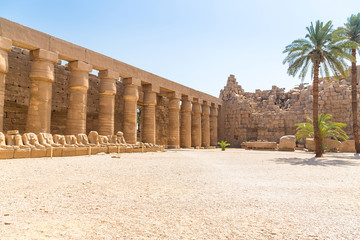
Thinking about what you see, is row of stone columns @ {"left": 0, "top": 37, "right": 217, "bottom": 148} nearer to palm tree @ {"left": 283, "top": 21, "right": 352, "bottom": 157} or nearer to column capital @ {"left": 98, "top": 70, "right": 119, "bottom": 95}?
column capital @ {"left": 98, "top": 70, "right": 119, "bottom": 95}

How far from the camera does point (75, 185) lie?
176 inches

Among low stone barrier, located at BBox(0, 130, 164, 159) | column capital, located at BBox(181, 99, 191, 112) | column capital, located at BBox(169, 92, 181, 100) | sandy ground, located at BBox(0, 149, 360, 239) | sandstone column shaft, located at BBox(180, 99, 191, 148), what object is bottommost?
sandy ground, located at BBox(0, 149, 360, 239)

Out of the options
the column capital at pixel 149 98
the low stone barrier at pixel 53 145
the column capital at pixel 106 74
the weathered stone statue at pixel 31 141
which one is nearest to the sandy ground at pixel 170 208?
the low stone barrier at pixel 53 145

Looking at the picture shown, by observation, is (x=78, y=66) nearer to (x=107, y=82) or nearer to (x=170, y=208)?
(x=107, y=82)

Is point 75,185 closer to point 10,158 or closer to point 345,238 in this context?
point 345,238

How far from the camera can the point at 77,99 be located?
495 inches

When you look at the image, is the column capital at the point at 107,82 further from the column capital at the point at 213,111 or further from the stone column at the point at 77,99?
the column capital at the point at 213,111

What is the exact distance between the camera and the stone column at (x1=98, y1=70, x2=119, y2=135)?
46.1 feet

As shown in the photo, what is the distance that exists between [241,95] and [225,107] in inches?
98.4

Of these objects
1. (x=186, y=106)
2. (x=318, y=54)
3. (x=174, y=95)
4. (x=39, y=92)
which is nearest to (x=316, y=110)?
(x=318, y=54)

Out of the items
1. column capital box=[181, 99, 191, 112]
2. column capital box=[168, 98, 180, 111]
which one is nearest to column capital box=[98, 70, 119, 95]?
column capital box=[168, 98, 180, 111]

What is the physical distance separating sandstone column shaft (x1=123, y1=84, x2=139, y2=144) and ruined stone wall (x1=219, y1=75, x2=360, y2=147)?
14.2m

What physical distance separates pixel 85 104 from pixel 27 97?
3440mm

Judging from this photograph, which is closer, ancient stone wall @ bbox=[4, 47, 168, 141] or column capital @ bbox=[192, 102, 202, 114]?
ancient stone wall @ bbox=[4, 47, 168, 141]
